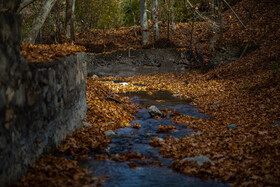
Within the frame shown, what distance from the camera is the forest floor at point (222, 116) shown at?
191 inches

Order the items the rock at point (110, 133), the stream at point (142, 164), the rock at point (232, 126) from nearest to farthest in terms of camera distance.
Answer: the stream at point (142, 164) < the rock at point (110, 133) < the rock at point (232, 126)

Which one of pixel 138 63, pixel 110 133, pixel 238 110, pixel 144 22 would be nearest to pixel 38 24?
pixel 110 133

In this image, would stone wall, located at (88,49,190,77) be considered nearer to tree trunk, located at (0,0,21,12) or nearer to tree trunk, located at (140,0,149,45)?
tree trunk, located at (140,0,149,45)

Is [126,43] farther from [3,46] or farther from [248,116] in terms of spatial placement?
[3,46]

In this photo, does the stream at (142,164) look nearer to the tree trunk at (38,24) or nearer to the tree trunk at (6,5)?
the tree trunk at (6,5)

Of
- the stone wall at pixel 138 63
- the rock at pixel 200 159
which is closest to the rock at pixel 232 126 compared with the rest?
the rock at pixel 200 159

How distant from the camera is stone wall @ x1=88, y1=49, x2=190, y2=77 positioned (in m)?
21.3

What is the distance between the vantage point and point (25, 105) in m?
4.17

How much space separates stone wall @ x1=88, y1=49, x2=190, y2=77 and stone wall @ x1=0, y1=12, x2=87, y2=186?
15.2 m

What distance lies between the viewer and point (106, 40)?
26047 mm

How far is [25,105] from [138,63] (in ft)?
58.6

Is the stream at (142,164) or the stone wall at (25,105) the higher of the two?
the stone wall at (25,105)

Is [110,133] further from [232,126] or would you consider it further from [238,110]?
[238,110]

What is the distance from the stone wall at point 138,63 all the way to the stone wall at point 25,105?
50.0 ft
